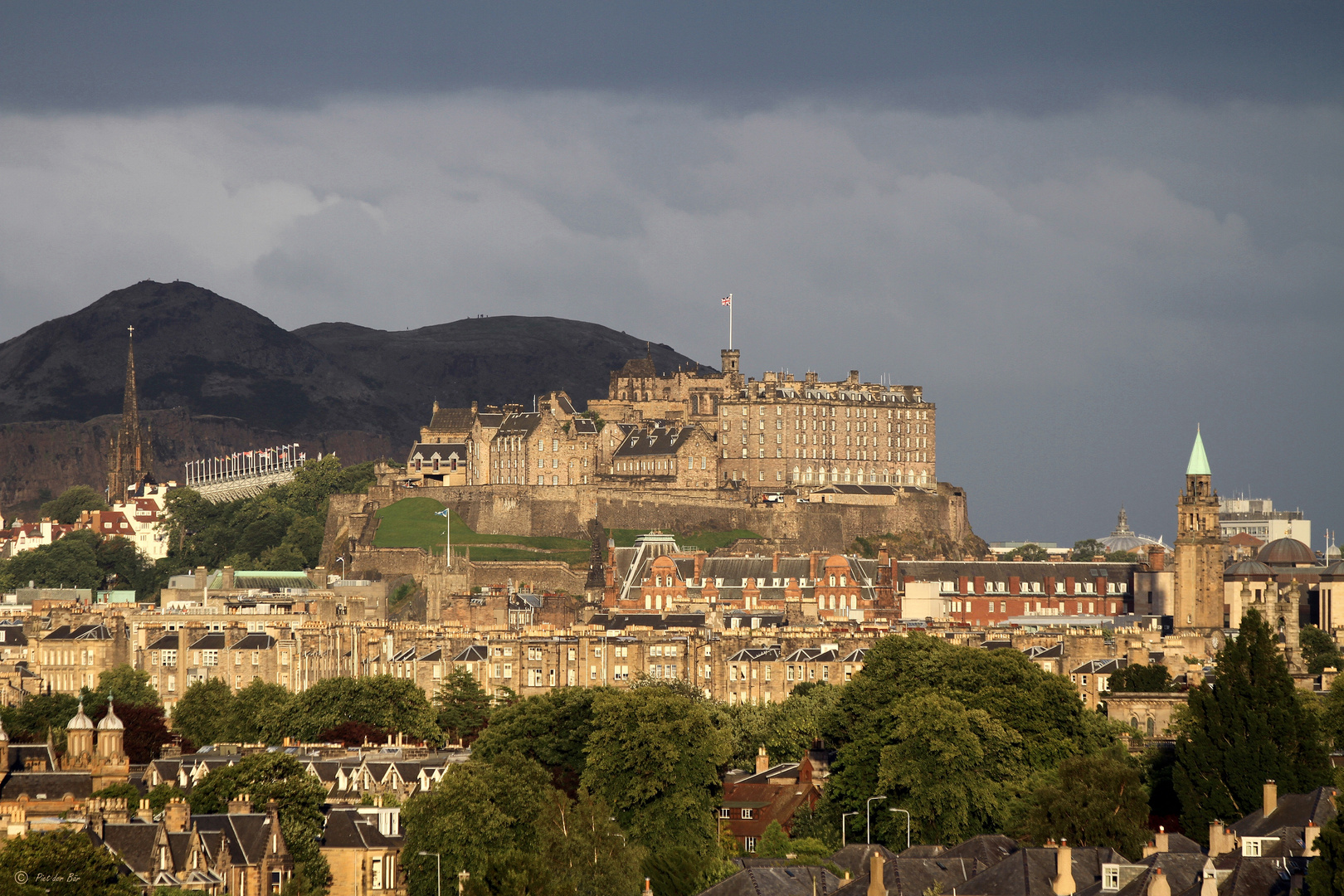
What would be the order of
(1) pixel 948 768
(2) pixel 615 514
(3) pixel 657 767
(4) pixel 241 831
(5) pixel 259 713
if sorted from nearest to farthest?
(4) pixel 241 831, (1) pixel 948 768, (3) pixel 657 767, (5) pixel 259 713, (2) pixel 615 514

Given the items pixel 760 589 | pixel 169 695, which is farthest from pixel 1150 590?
pixel 169 695

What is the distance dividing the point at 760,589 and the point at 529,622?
613 inches

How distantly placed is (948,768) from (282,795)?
69.0 feet

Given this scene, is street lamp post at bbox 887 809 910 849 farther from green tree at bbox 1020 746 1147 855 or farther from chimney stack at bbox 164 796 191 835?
chimney stack at bbox 164 796 191 835

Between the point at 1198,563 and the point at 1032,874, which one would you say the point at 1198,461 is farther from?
the point at 1032,874

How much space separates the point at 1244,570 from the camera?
160 metres

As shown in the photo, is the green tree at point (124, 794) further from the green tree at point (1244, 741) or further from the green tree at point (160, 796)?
the green tree at point (1244, 741)

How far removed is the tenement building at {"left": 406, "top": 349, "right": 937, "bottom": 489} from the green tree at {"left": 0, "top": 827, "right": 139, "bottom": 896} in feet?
375

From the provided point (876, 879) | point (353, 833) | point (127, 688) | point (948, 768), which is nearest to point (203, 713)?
point (127, 688)

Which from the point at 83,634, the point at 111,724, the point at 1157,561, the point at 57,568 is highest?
the point at 1157,561

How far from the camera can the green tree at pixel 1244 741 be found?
245 ft

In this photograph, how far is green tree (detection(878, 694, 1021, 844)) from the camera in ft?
251

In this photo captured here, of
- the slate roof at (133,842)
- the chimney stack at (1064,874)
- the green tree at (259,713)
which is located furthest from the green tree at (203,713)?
the chimney stack at (1064,874)

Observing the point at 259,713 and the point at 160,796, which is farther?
the point at 259,713
